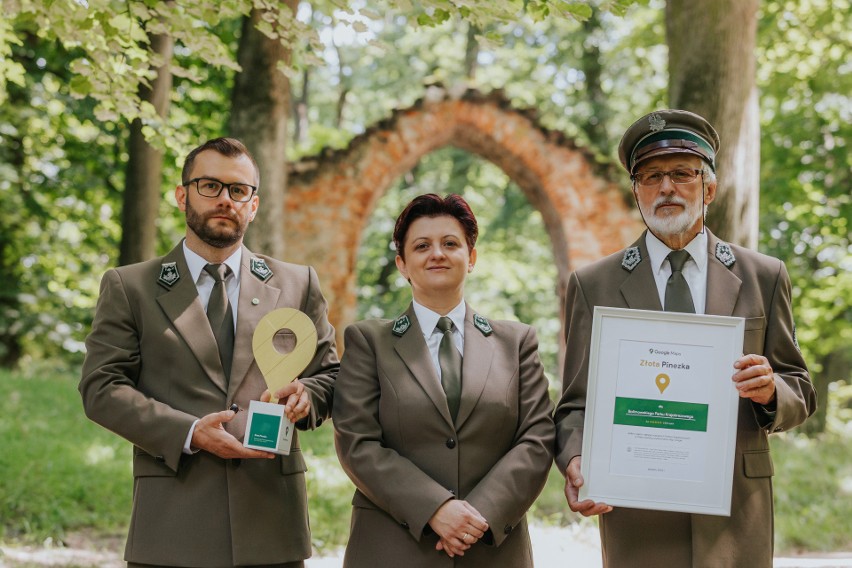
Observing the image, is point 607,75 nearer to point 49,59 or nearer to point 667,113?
point 49,59

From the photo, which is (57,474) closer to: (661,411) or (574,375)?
(574,375)

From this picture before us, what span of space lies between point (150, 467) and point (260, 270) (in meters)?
0.82

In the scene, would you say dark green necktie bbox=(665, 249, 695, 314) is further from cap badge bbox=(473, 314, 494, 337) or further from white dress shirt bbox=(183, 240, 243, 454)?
white dress shirt bbox=(183, 240, 243, 454)

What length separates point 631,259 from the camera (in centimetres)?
315

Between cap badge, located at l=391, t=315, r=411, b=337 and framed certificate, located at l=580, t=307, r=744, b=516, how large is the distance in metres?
0.71

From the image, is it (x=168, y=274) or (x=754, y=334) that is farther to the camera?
(x=168, y=274)

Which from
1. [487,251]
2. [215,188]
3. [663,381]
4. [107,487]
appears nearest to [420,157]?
[107,487]

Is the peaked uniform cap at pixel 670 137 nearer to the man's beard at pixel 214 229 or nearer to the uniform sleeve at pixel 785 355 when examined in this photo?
the uniform sleeve at pixel 785 355

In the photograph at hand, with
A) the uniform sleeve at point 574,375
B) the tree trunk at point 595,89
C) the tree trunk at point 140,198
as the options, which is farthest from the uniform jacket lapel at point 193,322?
the tree trunk at point 595,89

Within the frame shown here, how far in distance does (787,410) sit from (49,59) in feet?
36.4

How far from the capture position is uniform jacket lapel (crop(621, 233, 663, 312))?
9.93 feet

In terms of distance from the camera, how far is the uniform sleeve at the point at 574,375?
9.99ft

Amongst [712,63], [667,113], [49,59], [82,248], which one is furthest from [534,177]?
[667,113]

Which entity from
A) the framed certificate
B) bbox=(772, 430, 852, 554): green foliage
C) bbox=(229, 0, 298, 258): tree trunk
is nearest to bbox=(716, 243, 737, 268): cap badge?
the framed certificate
